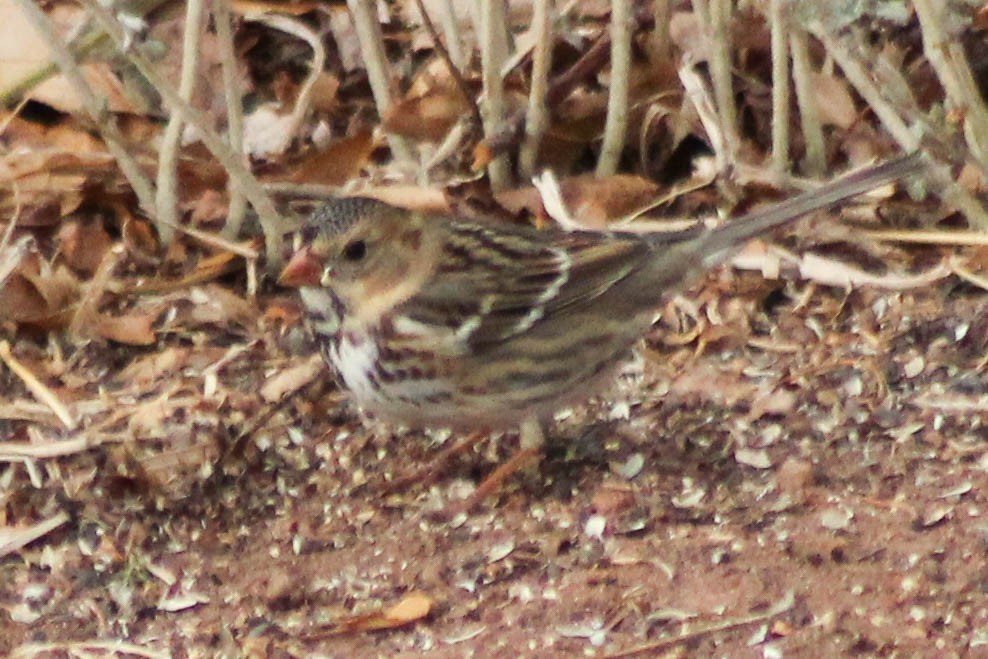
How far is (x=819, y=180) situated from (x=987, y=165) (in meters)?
0.39

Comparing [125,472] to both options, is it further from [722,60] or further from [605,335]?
[722,60]

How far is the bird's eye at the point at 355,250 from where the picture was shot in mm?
2568

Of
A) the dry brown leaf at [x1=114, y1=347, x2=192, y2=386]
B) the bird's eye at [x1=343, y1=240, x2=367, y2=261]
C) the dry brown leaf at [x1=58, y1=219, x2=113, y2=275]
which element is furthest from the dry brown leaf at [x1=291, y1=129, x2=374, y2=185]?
the bird's eye at [x1=343, y1=240, x2=367, y2=261]

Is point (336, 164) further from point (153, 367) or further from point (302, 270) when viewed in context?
point (302, 270)

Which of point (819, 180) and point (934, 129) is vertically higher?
point (934, 129)

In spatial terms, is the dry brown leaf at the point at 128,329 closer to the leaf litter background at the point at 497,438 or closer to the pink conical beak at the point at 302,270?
the leaf litter background at the point at 497,438

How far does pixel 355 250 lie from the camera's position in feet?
8.46

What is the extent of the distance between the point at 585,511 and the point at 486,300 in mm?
428

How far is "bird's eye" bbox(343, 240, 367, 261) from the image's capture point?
2568 mm

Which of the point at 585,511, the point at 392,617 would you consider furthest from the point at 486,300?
the point at 392,617

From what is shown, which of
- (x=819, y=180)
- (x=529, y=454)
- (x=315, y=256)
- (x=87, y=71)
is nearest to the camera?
(x=315, y=256)

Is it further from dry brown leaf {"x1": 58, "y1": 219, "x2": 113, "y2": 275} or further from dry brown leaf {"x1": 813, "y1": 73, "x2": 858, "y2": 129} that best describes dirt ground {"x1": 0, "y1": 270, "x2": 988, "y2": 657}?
dry brown leaf {"x1": 813, "y1": 73, "x2": 858, "y2": 129}

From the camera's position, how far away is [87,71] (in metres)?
3.60

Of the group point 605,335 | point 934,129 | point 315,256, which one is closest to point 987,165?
point 934,129
